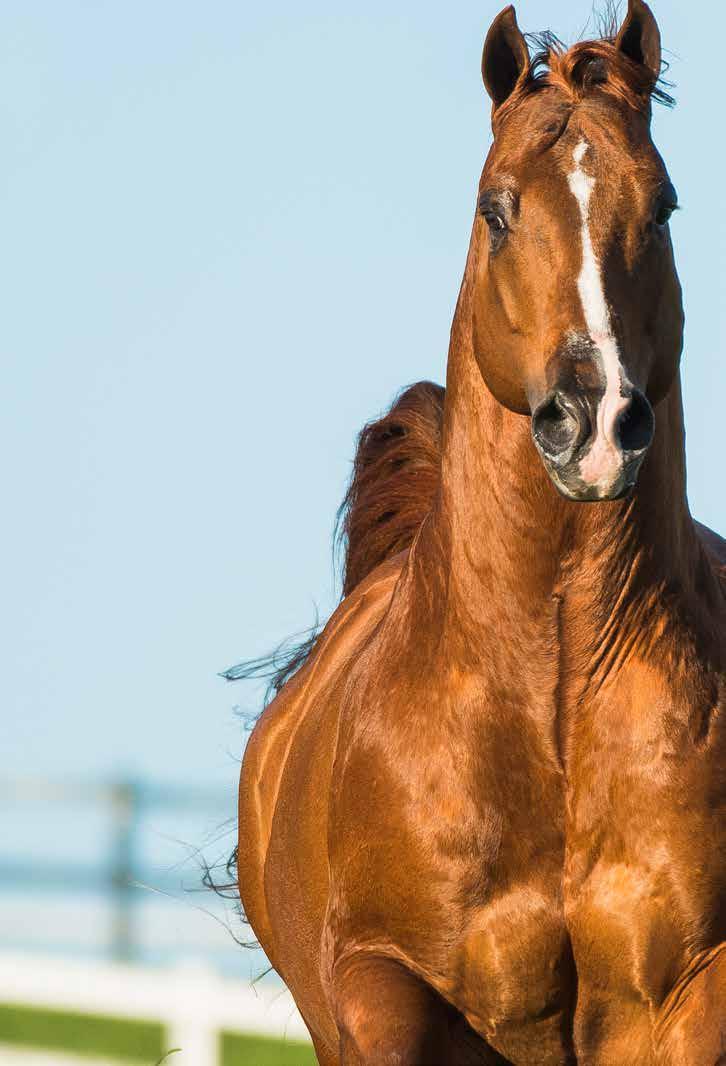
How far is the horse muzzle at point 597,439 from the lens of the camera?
316 centimetres

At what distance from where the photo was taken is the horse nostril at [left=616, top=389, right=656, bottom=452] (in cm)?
316

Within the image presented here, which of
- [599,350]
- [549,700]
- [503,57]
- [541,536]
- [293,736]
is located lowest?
[549,700]

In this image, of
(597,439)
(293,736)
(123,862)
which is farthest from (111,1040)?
(597,439)

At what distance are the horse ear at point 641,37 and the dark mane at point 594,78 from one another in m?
0.02

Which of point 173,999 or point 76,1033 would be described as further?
point 76,1033

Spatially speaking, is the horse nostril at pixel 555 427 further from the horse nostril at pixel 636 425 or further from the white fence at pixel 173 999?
the white fence at pixel 173 999

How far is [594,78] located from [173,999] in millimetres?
5147

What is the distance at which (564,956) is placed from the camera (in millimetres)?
3662

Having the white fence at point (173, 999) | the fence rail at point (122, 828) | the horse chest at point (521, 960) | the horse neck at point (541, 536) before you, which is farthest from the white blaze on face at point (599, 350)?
the fence rail at point (122, 828)

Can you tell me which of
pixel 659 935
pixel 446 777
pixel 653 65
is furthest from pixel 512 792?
pixel 653 65

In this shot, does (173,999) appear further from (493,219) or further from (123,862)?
(493,219)

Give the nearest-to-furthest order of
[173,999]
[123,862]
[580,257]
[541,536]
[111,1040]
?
[580,257], [541,536], [173,999], [111,1040], [123,862]

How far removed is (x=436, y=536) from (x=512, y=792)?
607 millimetres

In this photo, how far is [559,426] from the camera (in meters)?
3.23
